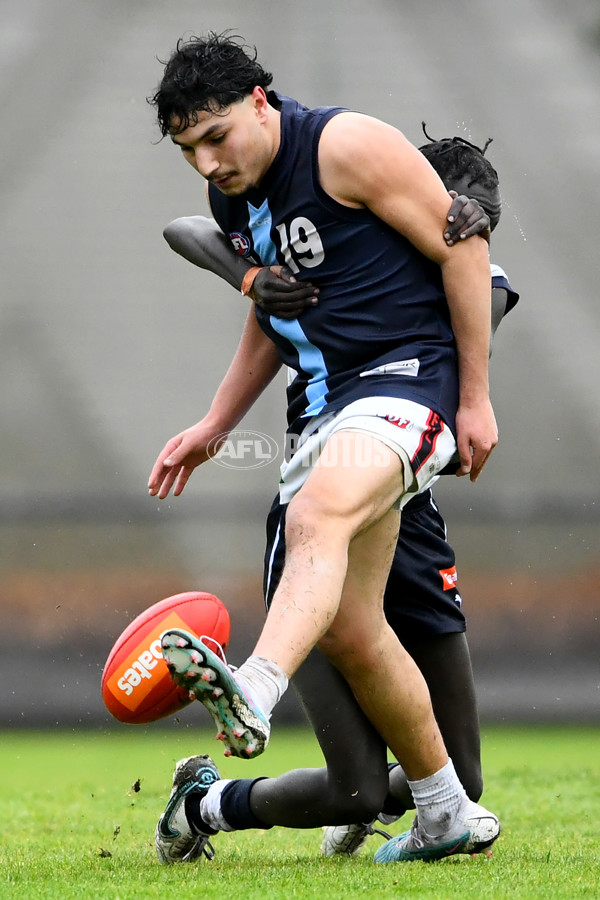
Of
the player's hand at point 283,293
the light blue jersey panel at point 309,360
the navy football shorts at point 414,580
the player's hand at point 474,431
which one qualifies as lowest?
the navy football shorts at point 414,580

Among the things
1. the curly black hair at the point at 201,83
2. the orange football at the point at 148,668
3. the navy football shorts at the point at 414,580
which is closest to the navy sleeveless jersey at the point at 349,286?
the curly black hair at the point at 201,83

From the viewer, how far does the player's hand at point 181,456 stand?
9.53 ft

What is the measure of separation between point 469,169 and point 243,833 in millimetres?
1913

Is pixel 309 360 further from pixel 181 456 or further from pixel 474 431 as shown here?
pixel 181 456

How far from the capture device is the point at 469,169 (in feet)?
9.35

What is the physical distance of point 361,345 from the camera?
247 cm

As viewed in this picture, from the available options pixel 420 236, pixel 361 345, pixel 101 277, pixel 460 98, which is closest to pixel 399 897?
pixel 361 345

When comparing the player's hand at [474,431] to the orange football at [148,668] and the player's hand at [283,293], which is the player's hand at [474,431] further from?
the orange football at [148,668]

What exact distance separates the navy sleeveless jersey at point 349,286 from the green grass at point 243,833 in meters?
0.89

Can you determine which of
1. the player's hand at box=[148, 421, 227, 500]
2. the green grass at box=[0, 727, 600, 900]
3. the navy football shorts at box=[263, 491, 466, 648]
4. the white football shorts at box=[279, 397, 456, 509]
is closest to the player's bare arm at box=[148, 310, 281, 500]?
the player's hand at box=[148, 421, 227, 500]

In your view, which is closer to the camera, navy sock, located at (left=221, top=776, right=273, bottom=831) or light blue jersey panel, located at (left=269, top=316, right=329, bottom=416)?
light blue jersey panel, located at (left=269, top=316, right=329, bottom=416)

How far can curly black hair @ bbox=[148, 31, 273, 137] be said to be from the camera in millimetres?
2348

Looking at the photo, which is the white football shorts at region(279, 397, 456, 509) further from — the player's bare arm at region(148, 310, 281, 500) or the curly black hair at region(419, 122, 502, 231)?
the curly black hair at region(419, 122, 502, 231)

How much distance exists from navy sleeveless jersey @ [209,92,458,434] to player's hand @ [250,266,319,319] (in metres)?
0.02
